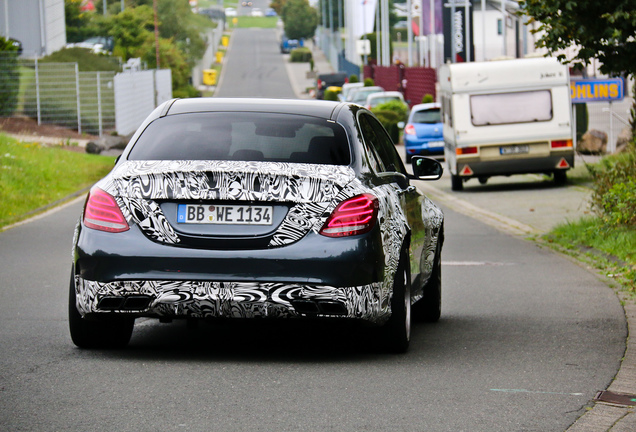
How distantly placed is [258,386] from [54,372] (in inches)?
45.3

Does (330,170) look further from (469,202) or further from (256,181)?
(469,202)

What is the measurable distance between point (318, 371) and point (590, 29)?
1142 cm

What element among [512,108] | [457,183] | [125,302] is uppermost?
[125,302]

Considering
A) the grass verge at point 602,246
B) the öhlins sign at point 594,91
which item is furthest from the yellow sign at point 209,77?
the grass verge at point 602,246

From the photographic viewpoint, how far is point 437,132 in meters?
34.0

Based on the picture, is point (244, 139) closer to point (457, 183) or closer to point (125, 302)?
point (125, 302)

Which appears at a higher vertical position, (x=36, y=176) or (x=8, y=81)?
(x=8, y=81)

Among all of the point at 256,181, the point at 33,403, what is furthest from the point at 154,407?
the point at 256,181

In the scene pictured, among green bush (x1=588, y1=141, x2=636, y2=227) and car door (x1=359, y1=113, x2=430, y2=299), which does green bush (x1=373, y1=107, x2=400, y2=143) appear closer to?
Answer: green bush (x1=588, y1=141, x2=636, y2=227)

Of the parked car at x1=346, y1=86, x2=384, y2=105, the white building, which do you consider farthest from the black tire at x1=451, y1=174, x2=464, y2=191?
the white building

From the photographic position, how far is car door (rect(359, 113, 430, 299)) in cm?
761

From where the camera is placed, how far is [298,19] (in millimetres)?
165375

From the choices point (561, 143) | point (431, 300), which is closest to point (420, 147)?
point (561, 143)

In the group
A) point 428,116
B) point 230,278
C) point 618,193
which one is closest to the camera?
point 230,278
